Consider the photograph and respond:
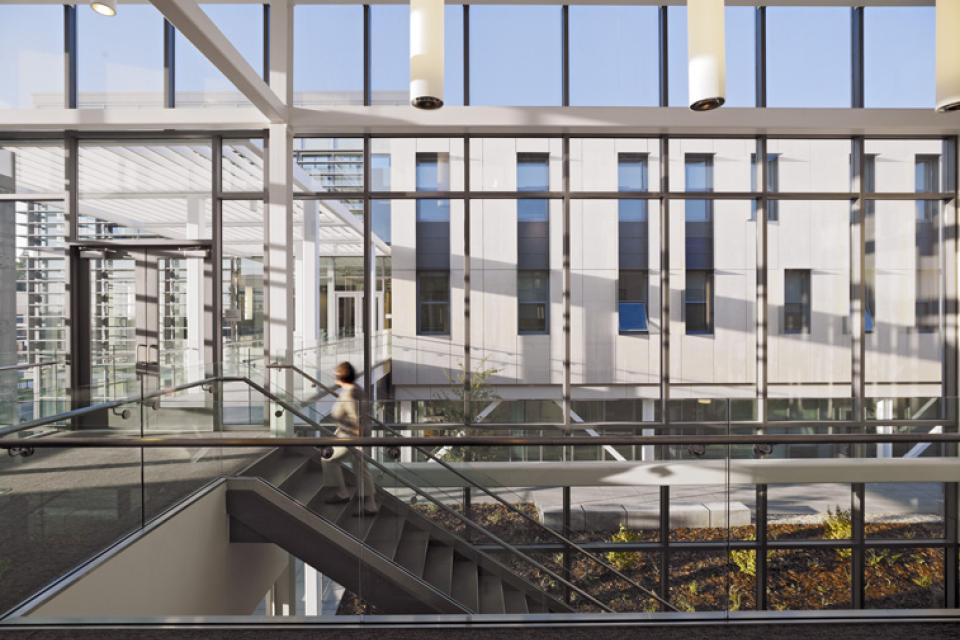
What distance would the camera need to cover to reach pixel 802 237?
26.9ft

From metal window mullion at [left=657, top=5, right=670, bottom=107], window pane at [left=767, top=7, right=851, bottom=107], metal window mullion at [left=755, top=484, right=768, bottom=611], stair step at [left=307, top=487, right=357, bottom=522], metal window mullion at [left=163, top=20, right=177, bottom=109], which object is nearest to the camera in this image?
stair step at [left=307, top=487, right=357, bottom=522]

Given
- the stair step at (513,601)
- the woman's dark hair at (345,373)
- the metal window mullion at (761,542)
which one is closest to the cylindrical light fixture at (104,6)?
the woman's dark hair at (345,373)

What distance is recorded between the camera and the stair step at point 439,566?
3.15m

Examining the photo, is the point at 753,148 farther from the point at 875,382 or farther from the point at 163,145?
the point at 163,145

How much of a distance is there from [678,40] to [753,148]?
67.6 inches

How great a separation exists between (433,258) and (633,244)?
2632mm

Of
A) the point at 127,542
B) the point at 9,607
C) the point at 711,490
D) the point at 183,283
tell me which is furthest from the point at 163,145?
the point at 711,490

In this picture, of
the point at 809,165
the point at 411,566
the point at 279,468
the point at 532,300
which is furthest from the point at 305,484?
the point at 809,165

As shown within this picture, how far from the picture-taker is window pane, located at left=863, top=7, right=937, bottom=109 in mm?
8117

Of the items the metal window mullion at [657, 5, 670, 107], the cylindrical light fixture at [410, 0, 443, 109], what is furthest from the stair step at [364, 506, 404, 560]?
the metal window mullion at [657, 5, 670, 107]

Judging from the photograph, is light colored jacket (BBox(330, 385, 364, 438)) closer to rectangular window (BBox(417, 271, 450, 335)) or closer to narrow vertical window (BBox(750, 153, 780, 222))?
rectangular window (BBox(417, 271, 450, 335))

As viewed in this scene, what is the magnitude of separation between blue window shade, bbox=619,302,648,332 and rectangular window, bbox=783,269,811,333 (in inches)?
74.1

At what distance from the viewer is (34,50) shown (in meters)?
7.85

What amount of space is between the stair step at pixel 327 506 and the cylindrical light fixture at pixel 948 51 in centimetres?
384
